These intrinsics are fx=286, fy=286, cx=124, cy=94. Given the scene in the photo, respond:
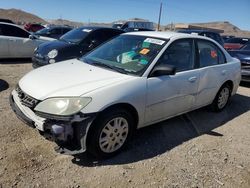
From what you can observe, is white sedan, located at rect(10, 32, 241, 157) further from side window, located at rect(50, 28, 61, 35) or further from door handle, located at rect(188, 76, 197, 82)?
side window, located at rect(50, 28, 61, 35)

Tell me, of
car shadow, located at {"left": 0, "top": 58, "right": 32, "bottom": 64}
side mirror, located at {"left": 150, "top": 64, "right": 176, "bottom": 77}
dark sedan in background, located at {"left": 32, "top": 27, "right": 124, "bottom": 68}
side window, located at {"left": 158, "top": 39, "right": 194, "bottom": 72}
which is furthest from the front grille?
car shadow, located at {"left": 0, "top": 58, "right": 32, "bottom": 64}

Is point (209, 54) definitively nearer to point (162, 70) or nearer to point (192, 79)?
point (192, 79)

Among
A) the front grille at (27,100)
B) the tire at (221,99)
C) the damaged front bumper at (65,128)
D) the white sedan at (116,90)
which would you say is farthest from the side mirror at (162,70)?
the tire at (221,99)

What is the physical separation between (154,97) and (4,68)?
640cm

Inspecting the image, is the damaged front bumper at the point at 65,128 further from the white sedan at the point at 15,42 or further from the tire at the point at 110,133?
the white sedan at the point at 15,42

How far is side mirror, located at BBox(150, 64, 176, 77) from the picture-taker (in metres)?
3.94

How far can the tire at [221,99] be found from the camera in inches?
225

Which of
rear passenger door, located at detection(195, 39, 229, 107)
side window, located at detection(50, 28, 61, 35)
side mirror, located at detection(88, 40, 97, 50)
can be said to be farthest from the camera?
side window, located at detection(50, 28, 61, 35)

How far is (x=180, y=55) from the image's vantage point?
15.1ft

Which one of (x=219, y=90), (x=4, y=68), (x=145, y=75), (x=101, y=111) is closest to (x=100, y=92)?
(x=101, y=111)

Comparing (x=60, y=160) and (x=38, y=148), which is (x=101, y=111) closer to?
(x=60, y=160)

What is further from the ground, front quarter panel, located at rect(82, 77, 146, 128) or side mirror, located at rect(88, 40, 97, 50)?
front quarter panel, located at rect(82, 77, 146, 128)

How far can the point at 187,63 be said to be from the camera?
470cm

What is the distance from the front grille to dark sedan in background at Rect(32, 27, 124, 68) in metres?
3.93
